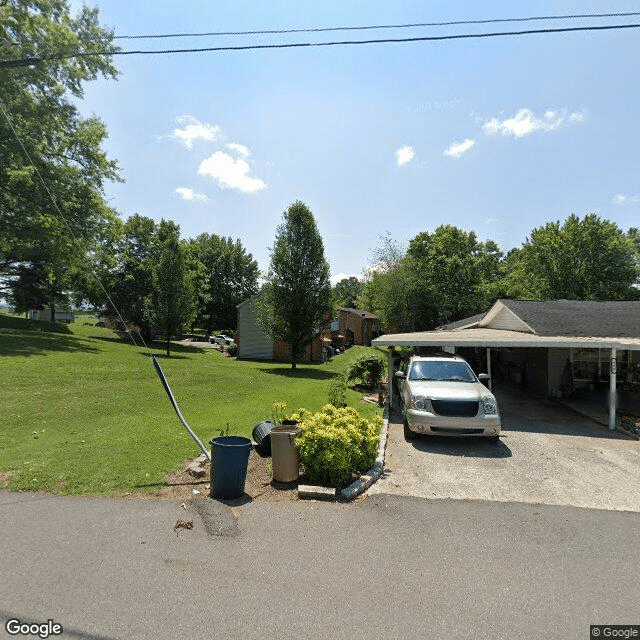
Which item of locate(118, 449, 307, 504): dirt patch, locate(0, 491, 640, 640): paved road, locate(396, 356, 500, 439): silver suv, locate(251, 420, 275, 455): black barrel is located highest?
locate(396, 356, 500, 439): silver suv

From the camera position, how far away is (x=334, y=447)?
623cm

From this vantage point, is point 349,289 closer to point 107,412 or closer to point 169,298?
point 169,298

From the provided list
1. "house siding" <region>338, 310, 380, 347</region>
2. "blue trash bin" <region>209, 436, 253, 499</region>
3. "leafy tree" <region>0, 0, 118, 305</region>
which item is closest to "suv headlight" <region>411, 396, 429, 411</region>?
"blue trash bin" <region>209, 436, 253, 499</region>

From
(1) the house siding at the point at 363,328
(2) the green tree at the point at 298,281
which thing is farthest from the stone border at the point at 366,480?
(1) the house siding at the point at 363,328

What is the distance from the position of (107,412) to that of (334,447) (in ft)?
23.9

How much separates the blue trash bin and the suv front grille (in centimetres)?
469

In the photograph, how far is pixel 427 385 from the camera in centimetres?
952

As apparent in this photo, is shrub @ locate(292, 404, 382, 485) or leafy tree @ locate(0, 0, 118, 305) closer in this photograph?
shrub @ locate(292, 404, 382, 485)

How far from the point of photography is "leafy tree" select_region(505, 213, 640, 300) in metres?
36.4

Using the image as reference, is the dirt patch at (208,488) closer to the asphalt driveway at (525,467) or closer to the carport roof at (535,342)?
the asphalt driveway at (525,467)

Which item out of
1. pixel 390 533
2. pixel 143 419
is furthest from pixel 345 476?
pixel 143 419

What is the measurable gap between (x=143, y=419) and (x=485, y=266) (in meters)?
40.4

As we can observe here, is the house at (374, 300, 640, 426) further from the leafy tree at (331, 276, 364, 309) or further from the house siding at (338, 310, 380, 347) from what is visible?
the leafy tree at (331, 276, 364, 309)

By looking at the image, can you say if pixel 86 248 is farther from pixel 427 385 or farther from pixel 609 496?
pixel 609 496
